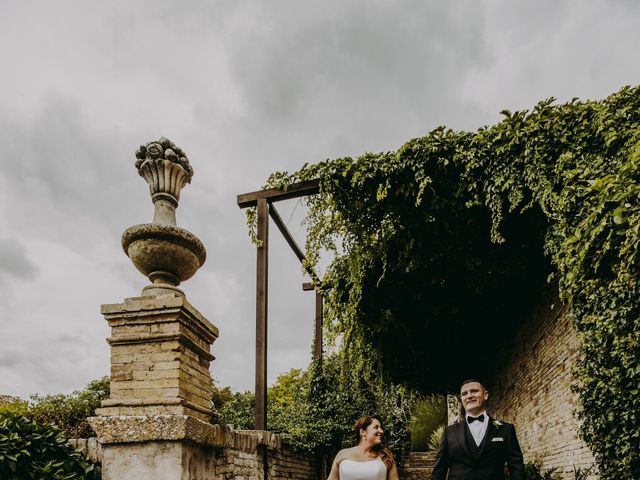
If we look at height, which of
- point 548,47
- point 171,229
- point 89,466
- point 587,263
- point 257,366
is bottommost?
point 89,466

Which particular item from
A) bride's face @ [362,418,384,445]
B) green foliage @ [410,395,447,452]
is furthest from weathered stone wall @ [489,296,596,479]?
green foliage @ [410,395,447,452]

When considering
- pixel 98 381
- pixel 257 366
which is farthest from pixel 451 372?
pixel 98 381

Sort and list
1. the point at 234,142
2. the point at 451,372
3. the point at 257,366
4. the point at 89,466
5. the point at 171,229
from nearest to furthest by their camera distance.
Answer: the point at 89,466
the point at 171,229
the point at 257,366
the point at 451,372
the point at 234,142

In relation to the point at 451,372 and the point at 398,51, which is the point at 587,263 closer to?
the point at 398,51

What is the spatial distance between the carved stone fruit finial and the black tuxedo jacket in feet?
9.80

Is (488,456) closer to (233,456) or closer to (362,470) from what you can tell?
(362,470)

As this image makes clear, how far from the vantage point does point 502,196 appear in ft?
19.4

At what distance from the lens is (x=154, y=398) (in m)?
3.99

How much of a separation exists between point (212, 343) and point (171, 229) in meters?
1.22

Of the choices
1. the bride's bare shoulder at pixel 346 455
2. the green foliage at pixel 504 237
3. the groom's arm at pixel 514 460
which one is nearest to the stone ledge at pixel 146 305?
the bride's bare shoulder at pixel 346 455

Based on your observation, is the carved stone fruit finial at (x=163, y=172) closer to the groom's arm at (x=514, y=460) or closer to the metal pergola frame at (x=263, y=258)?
the metal pergola frame at (x=263, y=258)

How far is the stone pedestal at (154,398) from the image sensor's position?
3867mm

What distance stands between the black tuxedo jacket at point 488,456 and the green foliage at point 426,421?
64.5 ft

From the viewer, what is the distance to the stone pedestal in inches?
152
